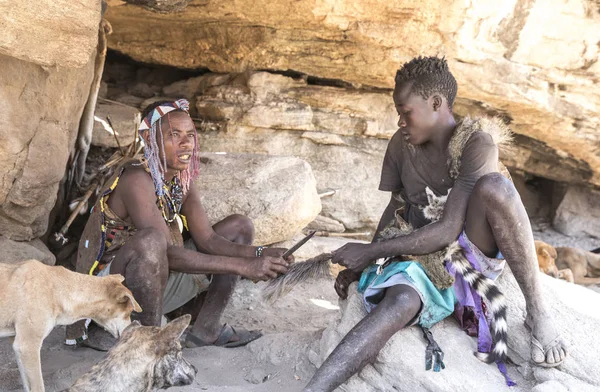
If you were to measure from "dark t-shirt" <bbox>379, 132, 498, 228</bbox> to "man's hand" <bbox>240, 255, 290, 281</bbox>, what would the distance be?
844mm

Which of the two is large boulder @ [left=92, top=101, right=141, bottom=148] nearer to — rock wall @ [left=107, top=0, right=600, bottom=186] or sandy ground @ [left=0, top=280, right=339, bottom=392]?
rock wall @ [left=107, top=0, right=600, bottom=186]

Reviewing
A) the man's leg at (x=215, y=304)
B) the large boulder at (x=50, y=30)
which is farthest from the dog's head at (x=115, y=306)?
the large boulder at (x=50, y=30)

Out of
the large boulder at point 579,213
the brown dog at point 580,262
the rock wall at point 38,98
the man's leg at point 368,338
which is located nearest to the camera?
the man's leg at point 368,338

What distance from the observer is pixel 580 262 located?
7.50 m

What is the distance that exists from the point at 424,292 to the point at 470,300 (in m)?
0.27

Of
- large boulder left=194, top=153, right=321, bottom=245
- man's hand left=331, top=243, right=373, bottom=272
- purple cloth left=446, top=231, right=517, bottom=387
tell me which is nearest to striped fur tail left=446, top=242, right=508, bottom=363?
purple cloth left=446, top=231, right=517, bottom=387

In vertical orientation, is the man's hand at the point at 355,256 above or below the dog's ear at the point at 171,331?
above

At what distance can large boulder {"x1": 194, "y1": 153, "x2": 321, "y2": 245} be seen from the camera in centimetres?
554

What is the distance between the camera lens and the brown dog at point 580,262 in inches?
293

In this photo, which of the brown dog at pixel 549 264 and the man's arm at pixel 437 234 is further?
the brown dog at pixel 549 264

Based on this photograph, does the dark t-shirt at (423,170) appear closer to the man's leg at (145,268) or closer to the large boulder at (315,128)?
the man's leg at (145,268)

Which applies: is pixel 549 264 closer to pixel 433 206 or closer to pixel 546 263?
pixel 546 263

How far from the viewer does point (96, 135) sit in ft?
19.5

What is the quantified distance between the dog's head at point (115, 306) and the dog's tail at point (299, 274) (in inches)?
34.3
